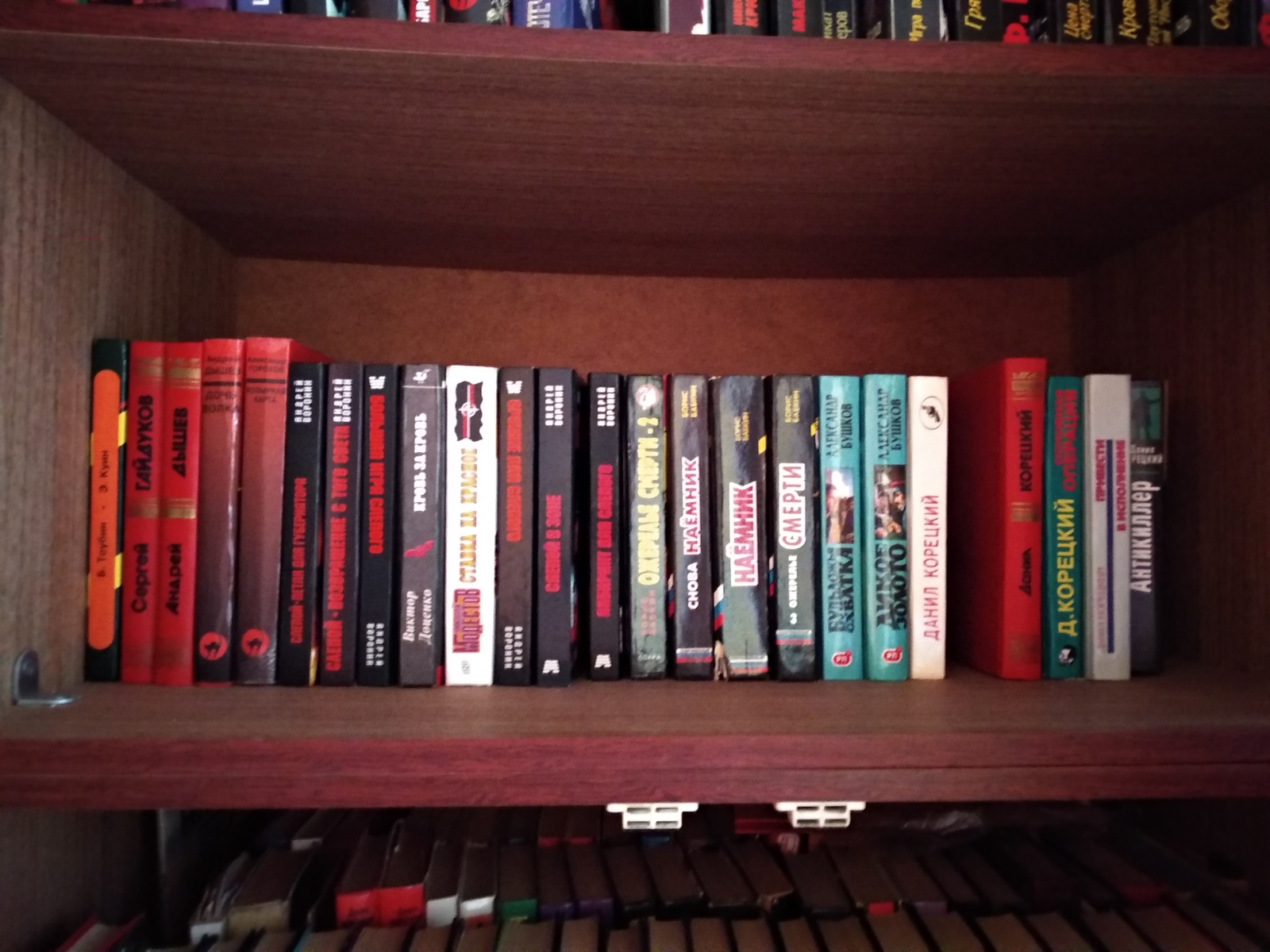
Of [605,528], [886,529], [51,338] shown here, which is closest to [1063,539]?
[886,529]

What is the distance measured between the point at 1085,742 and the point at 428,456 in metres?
0.54

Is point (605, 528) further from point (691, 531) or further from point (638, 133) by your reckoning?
point (638, 133)

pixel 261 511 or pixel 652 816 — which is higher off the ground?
pixel 261 511

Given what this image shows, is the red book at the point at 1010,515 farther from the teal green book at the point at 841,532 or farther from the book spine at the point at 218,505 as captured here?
the book spine at the point at 218,505

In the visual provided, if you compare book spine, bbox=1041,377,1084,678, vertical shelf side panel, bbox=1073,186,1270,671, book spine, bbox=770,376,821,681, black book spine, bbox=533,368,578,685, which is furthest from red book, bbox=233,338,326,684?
vertical shelf side panel, bbox=1073,186,1270,671

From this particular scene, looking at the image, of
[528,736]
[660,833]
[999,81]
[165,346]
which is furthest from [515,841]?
[999,81]

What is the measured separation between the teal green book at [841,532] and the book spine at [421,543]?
33 cm

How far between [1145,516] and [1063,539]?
0.09 metres

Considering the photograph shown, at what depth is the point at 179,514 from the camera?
0.66 metres

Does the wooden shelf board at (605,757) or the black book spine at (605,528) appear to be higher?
the black book spine at (605,528)

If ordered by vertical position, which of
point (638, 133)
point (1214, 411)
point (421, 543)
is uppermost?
point (638, 133)

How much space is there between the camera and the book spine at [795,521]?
2.25 ft

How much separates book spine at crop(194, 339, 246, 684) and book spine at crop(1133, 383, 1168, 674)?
78cm

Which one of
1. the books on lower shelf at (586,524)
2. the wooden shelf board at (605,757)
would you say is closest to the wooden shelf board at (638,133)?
the books on lower shelf at (586,524)
